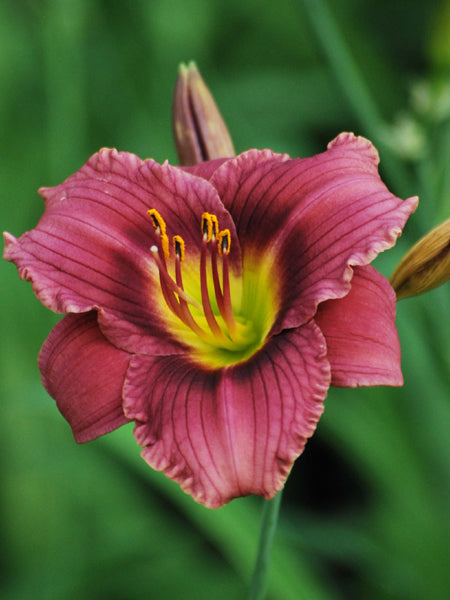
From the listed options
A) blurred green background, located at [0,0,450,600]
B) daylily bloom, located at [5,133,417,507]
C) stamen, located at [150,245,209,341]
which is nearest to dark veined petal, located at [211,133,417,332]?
daylily bloom, located at [5,133,417,507]

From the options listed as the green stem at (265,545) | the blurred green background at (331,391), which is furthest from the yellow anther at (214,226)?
the blurred green background at (331,391)

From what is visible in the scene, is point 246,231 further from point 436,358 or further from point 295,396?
point 436,358

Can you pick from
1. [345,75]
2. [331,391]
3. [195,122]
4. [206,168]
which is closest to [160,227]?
[206,168]

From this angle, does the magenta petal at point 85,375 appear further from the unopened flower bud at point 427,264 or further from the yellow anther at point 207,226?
the unopened flower bud at point 427,264

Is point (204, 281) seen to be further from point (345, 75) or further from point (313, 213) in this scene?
point (345, 75)

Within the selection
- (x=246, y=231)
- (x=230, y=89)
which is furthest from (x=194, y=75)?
(x=230, y=89)
